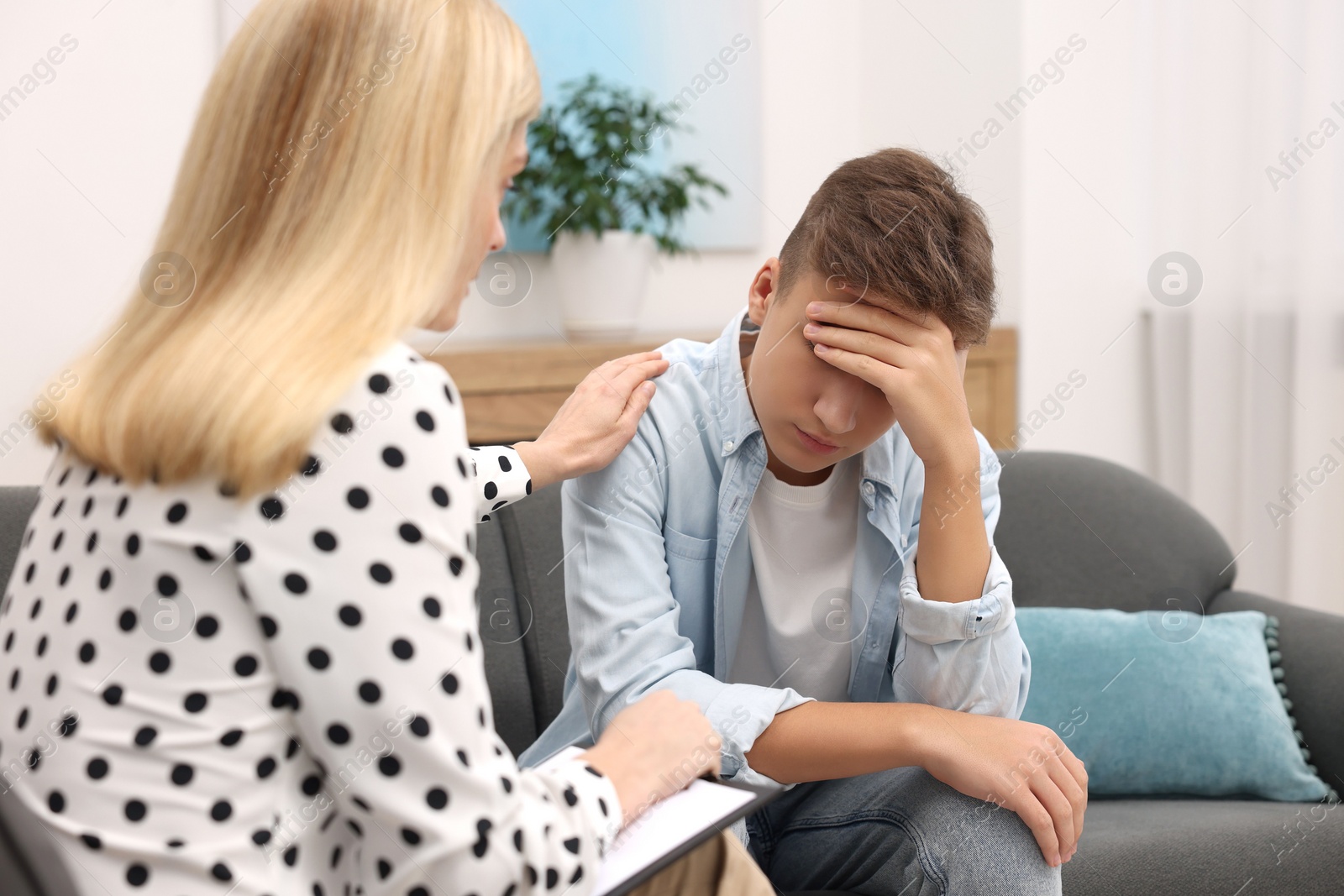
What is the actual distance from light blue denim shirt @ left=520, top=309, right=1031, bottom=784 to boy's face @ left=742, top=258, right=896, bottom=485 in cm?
6

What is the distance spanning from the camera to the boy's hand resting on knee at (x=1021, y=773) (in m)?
1.02

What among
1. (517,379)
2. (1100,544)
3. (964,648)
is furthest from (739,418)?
(517,379)

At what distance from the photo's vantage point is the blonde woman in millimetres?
635

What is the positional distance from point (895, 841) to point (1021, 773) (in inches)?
6.3

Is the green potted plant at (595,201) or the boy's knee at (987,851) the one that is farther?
the green potted plant at (595,201)

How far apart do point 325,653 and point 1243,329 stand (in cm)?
238

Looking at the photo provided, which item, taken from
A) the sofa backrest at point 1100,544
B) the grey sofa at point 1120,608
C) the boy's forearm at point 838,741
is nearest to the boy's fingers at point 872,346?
the boy's forearm at point 838,741

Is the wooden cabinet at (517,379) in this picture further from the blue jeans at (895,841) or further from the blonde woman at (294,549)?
the blonde woman at (294,549)

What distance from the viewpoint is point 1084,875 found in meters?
1.28

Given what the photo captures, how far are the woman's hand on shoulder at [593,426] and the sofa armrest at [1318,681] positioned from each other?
3.57 ft

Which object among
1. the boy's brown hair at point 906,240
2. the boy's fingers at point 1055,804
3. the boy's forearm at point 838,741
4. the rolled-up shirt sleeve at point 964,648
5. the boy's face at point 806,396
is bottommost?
the boy's fingers at point 1055,804

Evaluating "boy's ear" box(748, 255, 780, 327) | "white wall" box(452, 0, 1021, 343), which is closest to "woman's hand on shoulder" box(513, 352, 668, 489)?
"boy's ear" box(748, 255, 780, 327)

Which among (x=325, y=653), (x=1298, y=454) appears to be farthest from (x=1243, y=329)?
(x=325, y=653)

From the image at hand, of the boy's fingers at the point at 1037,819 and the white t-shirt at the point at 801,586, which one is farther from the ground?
the white t-shirt at the point at 801,586
